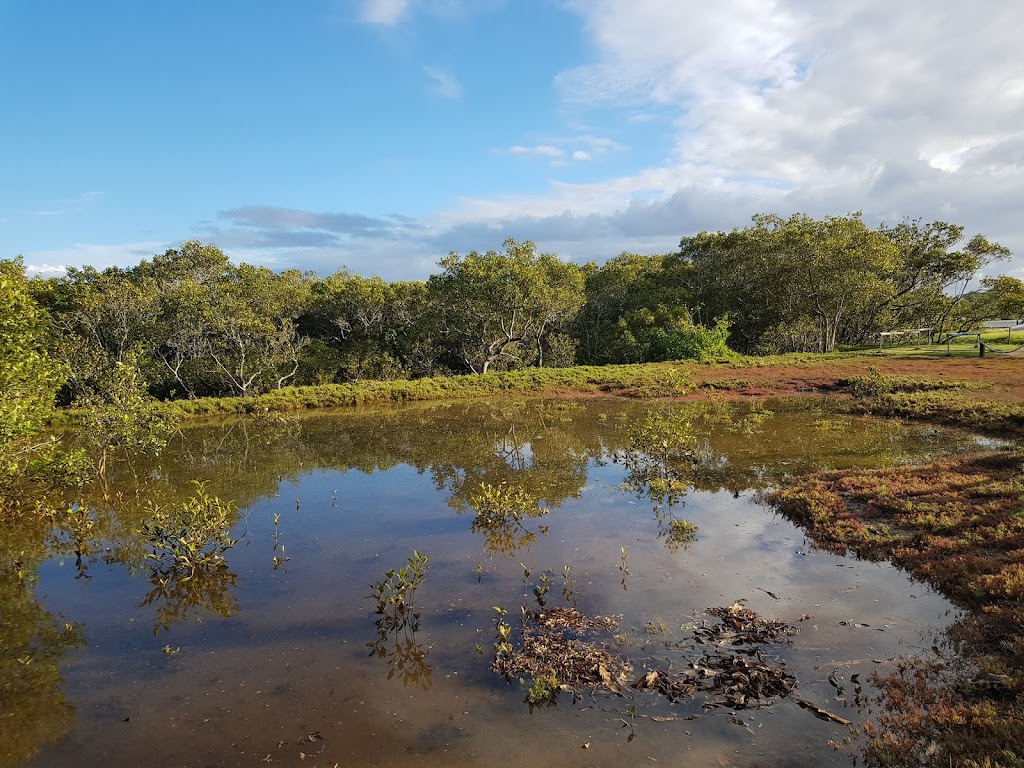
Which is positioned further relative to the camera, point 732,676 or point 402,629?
point 402,629

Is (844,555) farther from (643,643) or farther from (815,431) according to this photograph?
(815,431)

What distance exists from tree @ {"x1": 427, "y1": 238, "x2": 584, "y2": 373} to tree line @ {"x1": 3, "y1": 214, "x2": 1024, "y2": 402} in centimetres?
13

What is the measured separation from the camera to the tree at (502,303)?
39.8 m

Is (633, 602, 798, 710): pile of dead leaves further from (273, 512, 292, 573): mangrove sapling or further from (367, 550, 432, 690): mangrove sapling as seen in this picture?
(273, 512, 292, 573): mangrove sapling

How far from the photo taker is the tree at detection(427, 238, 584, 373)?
3975 centimetres

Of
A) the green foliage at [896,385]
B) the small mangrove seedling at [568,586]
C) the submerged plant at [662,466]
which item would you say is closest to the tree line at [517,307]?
the green foliage at [896,385]

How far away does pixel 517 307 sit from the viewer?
40.9 m

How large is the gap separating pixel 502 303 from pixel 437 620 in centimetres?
3286

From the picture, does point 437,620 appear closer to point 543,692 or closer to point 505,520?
point 543,692

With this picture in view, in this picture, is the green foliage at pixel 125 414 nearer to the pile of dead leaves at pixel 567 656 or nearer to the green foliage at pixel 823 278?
the pile of dead leaves at pixel 567 656

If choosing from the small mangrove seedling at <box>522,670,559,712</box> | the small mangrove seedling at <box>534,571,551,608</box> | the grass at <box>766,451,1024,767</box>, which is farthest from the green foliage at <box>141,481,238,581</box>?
the grass at <box>766,451,1024,767</box>

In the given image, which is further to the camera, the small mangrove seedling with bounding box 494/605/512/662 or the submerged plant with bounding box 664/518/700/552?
the submerged plant with bounding box 664/518/700/552

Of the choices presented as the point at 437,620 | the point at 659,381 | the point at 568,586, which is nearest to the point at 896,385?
the point at 659,381

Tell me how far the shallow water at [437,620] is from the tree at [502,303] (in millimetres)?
23198
